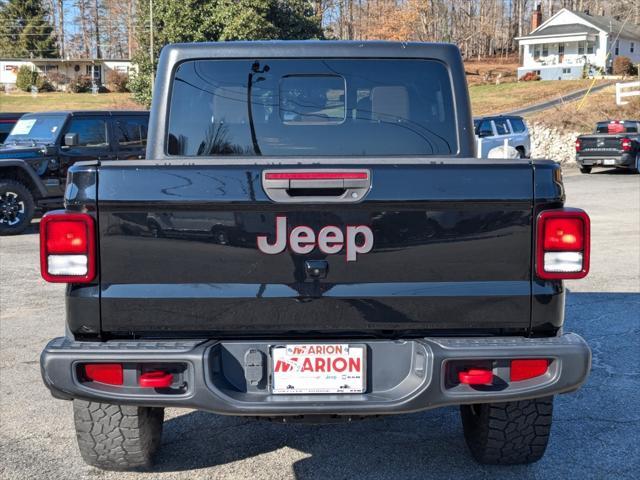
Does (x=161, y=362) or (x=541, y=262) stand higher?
(x=541, y=262)

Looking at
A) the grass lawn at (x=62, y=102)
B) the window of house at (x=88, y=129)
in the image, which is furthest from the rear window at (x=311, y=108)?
the grass lawn at (x=62, y=102)

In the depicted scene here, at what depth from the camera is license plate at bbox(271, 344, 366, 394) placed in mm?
3117

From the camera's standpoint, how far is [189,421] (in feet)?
14.9

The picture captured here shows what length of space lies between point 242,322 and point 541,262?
3.90 feet

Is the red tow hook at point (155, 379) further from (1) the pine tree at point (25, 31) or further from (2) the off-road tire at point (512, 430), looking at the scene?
(1) the pine tree at point (25, 31)

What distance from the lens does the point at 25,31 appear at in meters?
84.1

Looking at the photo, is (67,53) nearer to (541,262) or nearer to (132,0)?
(132,0)

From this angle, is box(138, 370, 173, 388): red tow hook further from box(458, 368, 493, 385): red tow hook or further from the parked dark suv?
the parked dark suv

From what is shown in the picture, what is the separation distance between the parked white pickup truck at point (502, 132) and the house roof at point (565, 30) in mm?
55506

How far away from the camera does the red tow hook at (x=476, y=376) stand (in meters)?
3.09

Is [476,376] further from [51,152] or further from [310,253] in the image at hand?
[51,152]

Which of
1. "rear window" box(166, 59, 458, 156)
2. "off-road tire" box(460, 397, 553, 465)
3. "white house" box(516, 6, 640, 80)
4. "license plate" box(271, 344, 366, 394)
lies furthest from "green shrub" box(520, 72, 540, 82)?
"license plate" box(271, 344, 366, 394)

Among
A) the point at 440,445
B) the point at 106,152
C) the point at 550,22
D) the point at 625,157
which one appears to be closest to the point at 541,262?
the point at 440,445

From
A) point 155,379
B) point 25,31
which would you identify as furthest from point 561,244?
point 25,31
